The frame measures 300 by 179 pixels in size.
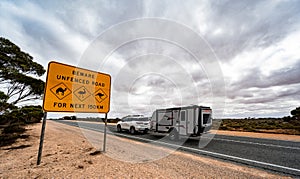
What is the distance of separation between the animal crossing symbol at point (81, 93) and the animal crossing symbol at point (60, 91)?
336 mm

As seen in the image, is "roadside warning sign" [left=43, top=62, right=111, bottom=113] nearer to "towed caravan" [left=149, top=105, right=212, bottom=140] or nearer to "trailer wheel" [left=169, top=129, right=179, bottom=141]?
"towed caravan" [left=149, top=105, right=212, bottom=140]

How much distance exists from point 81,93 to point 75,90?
11.8 inches

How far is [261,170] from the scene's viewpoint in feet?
16.1

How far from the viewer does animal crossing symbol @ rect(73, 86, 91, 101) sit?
6.42 m

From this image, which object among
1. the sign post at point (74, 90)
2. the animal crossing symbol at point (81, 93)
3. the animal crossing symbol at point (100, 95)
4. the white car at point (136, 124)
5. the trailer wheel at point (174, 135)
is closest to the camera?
the sign post at point (74, 90)

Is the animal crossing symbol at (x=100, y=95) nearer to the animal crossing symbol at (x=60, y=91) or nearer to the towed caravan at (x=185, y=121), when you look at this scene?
the animal crossing symbol at (x=60, y=91)

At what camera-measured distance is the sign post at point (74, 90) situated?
5578 millimetres

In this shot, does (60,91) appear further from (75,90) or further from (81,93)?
(81,93)

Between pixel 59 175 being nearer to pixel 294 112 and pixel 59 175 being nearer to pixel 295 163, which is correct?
pixel 295 163

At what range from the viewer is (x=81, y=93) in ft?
21.5

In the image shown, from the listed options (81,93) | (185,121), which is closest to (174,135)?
(185,121)

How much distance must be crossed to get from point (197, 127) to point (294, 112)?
48.7 m

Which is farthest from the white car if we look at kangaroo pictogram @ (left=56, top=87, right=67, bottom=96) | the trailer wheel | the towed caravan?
kangaroo pictogram @ (left=56, top=87, right=67, bottom=96)

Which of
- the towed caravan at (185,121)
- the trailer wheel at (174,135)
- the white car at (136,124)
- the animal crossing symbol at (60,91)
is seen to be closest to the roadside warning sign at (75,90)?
the animal crossing symbol at (60,91)
